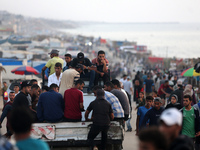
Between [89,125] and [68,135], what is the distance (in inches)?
17.3

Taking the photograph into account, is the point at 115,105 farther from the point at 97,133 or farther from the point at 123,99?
the point at 97,133

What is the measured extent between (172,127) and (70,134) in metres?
4.01

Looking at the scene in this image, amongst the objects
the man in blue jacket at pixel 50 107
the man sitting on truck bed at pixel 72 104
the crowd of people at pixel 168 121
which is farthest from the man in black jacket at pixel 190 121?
the man in blue jacket at pixel 50 107

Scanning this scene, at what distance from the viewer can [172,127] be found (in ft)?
12.7

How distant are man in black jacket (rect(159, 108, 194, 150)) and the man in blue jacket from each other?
157 inches

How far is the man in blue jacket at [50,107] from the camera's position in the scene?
767cm

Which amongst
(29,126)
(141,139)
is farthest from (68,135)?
(141,139)

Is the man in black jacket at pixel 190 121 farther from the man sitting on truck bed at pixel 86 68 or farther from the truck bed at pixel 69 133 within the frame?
the man sitting on truck bed at pixel 86 68

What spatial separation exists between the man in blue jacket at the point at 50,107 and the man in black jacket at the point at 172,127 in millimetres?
3988

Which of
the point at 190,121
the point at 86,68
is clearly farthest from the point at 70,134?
the point at 86,68

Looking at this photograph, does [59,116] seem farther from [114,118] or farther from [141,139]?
[141,139]

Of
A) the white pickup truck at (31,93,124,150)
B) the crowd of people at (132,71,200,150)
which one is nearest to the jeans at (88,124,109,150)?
the white pickup truck at (31,93,124,150)

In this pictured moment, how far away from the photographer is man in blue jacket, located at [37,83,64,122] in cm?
767

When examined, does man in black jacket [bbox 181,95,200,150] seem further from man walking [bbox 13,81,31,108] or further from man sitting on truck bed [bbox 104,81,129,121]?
man walking [bbox 13,81,31,108]
